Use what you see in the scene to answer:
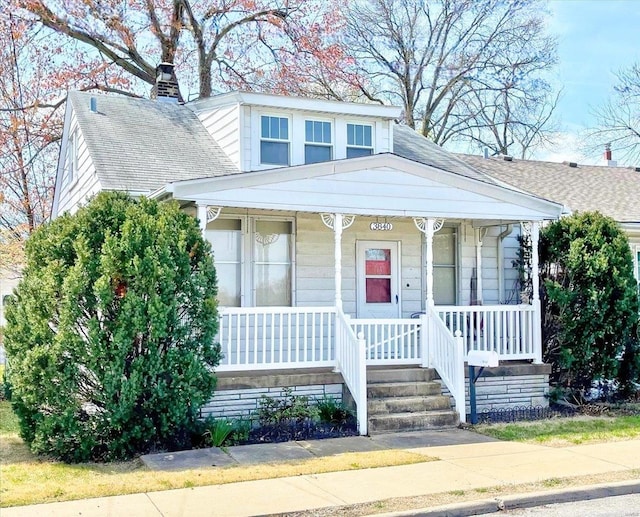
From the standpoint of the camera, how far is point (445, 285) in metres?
13.5

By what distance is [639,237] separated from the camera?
15.0 metres

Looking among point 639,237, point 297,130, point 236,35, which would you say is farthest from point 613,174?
point 236,35

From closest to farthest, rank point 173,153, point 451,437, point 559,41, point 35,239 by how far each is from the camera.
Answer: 1. point 35,239
2. point 451,437
3. point 173,153
4. point 559,41

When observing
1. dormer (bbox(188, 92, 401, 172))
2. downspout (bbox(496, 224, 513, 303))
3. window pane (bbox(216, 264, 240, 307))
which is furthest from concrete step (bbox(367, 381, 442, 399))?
dormer (bbox(188, 92, 401, 172))

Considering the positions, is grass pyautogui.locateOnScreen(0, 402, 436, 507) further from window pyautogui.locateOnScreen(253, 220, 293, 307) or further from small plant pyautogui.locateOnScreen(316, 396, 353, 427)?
window pyautogui.locateOnScreen(253, 220, 293, 307)

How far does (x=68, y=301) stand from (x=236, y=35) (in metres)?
19.1

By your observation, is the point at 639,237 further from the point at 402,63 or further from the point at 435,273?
the point at 402,63

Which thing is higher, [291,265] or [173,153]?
[173,153]

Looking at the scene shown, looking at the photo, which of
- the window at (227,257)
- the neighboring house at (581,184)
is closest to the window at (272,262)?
the window at (227,257)

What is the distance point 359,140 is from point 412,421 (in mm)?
5859

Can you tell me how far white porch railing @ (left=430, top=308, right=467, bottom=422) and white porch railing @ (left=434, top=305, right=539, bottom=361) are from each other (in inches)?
15.0

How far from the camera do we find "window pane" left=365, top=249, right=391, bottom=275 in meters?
12.8

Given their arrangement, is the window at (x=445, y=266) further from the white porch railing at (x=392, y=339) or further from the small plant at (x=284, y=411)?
the small plant at (x=284, y=411)

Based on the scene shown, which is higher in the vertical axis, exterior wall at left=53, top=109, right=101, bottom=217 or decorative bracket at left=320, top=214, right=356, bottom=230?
exterior wall at left=53, top=109, right=101, bottom=217
